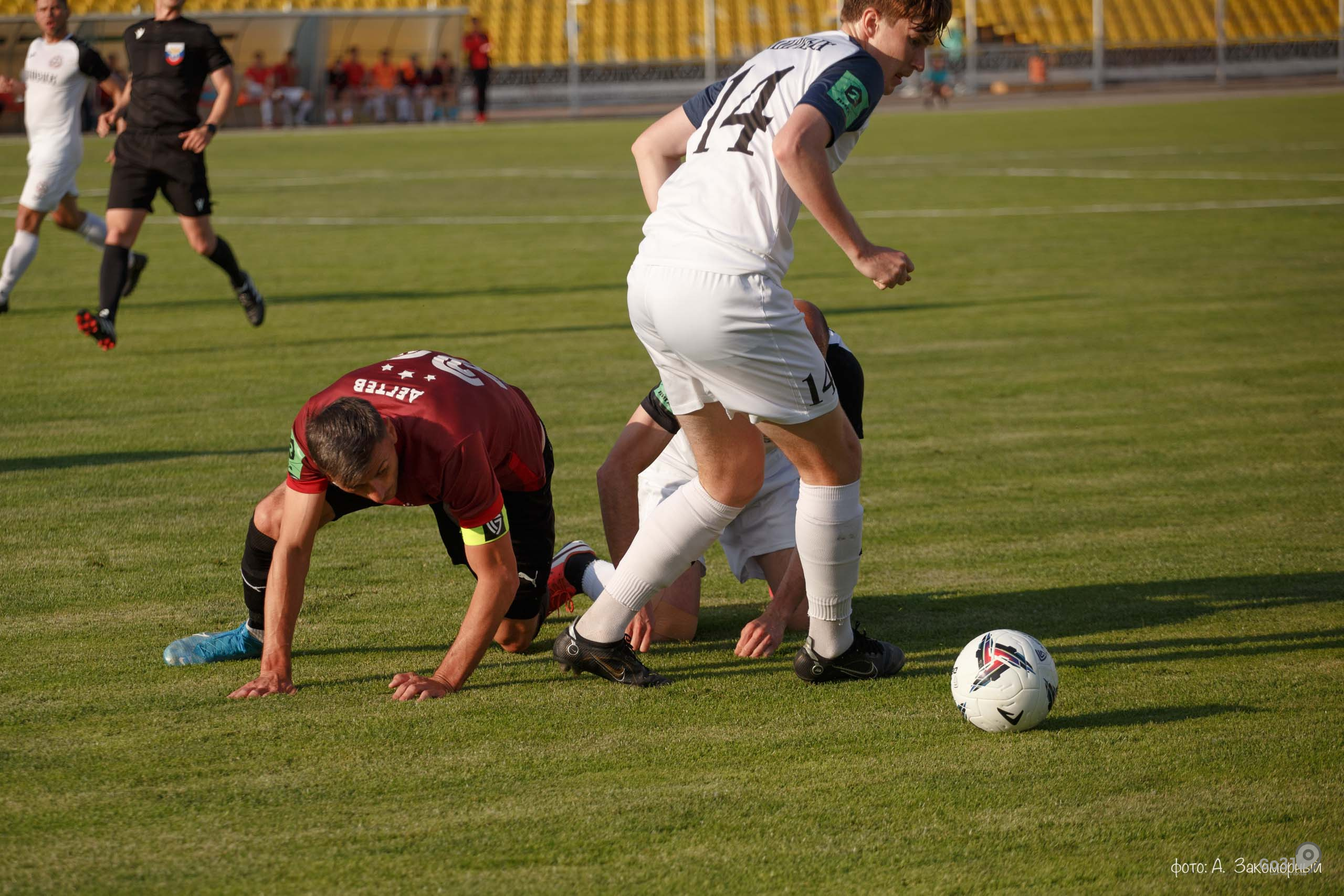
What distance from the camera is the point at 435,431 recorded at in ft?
12.5

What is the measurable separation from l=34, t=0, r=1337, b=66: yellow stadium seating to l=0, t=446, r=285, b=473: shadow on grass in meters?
45.3

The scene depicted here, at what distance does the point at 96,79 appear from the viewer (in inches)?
414

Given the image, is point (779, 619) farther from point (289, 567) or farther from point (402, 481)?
point (289, 567)

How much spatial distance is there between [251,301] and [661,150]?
6980 millimetres

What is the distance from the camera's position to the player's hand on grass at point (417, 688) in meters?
4.04

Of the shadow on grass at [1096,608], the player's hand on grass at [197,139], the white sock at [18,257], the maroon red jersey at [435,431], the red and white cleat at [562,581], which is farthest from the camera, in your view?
the white sock at [18,257]

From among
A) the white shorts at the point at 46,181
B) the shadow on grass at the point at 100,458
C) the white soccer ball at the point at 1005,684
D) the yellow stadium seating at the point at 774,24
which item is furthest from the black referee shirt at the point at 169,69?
the yellow stadium seating at the point at 774,24

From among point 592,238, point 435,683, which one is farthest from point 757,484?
point 592,238

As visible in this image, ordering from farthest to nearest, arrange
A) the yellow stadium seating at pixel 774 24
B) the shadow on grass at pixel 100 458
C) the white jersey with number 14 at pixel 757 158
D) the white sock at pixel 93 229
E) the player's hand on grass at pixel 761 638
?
the yellow stadium seating at pixel 774 24
the white sock at pixel 93 229
the shadow on grass at pixel 100 458
the player's hand on grass at pixel 761 638
the white jersey with number 14 at pixel 757 158

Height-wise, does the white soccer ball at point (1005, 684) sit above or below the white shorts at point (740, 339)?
below

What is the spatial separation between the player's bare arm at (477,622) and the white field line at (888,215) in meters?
13.2

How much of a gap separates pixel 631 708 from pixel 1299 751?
1789 millimetres

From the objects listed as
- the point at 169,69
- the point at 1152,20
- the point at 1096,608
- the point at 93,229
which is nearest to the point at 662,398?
the point at 1096,608

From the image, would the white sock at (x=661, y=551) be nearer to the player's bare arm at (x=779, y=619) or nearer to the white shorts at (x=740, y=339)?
the white shorts at (x=740, y=339)
